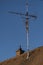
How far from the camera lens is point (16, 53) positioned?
52.2 m

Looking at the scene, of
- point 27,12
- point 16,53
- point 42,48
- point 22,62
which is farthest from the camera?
point 16,53

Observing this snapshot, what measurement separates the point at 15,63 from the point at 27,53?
2.31 metres

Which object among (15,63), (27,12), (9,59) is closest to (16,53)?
(9,59)

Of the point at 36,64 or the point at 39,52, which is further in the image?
the point at 39,52

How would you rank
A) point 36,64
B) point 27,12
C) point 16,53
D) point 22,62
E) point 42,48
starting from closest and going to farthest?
point 27,12, point 36,64, point 22,62, point 42,48, point 16,53

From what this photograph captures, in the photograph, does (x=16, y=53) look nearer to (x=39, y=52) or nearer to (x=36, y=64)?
(x=39, y=52)

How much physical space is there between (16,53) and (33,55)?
20.8 feet

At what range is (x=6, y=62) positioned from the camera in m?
49.2

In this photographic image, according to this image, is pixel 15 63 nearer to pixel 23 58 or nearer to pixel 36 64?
pixel 23 58

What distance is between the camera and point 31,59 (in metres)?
44.9

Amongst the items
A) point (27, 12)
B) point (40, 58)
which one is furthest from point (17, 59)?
point (27, 12)

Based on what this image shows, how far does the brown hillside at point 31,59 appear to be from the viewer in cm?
4377

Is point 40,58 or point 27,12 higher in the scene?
point 27,12

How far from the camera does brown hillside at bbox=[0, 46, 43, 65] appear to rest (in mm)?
43769
